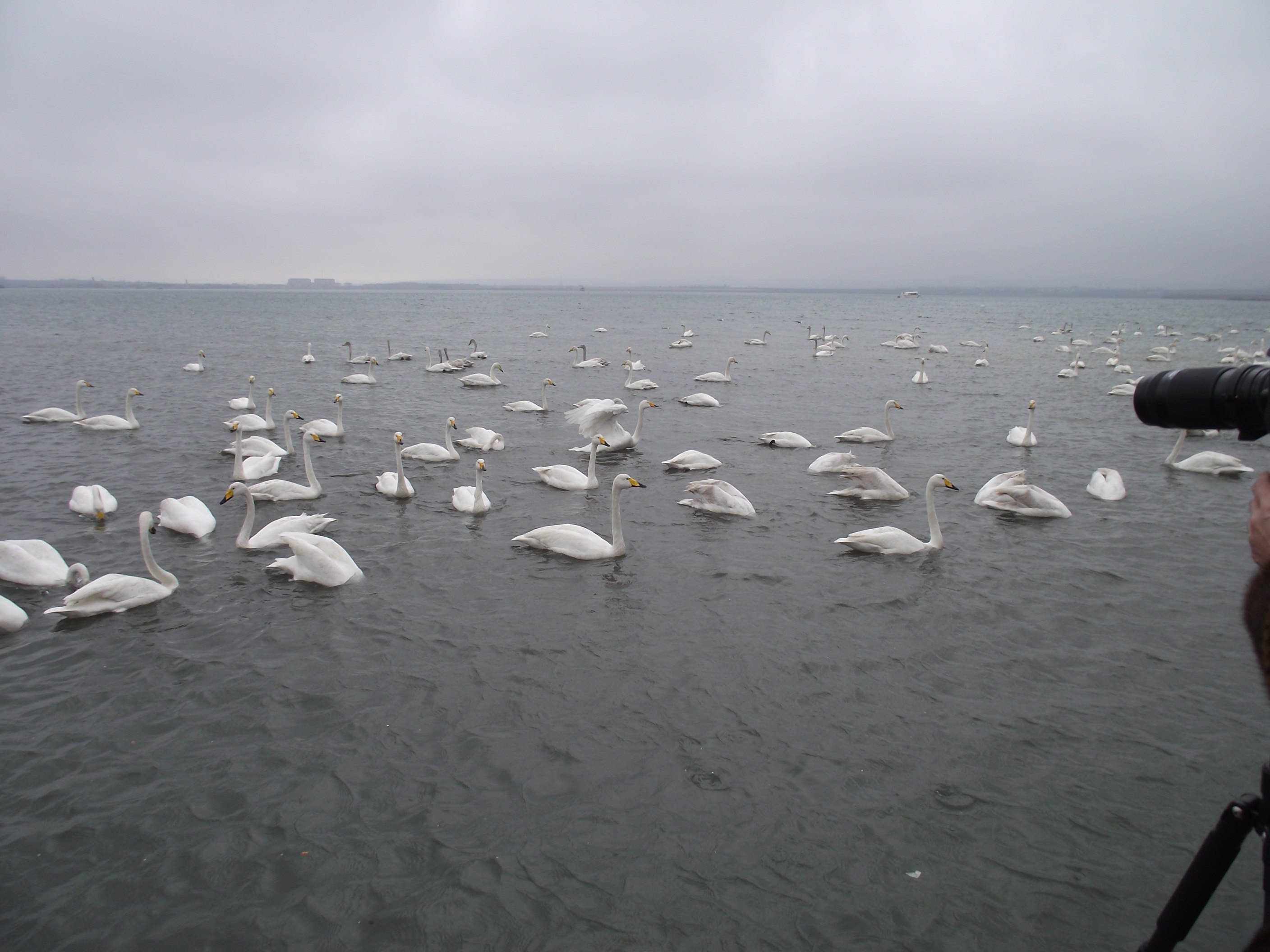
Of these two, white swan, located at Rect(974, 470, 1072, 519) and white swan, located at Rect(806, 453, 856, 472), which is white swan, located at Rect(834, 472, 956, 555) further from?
white swan, located at Rect(806, 453, 856, 472)

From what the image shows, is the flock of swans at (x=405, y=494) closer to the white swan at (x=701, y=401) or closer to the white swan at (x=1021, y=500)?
the white swan at (x=1021, y=500)

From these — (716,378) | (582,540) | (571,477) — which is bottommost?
(582,540)

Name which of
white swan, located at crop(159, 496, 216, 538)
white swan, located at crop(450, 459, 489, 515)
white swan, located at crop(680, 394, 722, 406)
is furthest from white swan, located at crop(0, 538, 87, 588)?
white swan, located at crop(680, 394, 722, 406)

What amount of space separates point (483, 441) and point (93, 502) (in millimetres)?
6573

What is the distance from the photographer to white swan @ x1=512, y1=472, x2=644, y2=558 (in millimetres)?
9141

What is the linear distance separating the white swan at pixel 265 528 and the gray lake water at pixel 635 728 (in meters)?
0.37

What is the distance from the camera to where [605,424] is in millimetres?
14414

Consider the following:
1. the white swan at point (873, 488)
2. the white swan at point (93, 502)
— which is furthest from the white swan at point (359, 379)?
the white swan at point (873, 488)

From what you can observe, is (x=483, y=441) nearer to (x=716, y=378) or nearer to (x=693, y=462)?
(x=693, y=462)

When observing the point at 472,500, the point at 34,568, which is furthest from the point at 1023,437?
the point at 34,568

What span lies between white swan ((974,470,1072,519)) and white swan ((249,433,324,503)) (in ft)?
34.2

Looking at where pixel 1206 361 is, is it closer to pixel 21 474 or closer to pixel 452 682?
pixel 452 682

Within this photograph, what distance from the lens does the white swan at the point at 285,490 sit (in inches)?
442

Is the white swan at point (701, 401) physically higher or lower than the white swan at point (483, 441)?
higher
